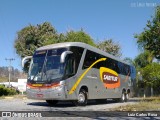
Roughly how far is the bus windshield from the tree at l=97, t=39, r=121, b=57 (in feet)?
123

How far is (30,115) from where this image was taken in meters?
12.0

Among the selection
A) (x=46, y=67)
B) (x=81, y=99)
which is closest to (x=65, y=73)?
(x=46, y=67)

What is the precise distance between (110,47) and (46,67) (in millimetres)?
39369

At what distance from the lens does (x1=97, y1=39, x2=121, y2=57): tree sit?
2199 inches

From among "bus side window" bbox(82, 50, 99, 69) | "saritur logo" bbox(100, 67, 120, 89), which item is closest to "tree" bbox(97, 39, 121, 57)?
"saritur logo" bbox(100, 67, 120, 89)

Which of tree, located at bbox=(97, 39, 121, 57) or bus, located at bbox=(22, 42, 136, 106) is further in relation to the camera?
tree, located at bbox=(97, 39, 121, 57)

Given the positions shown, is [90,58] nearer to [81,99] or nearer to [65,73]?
[81,99]

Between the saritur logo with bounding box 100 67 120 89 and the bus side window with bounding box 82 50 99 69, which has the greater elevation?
the bus side window with bounding box 82 50 99 69

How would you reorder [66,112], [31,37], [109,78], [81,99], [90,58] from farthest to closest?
[31,37], [109,78], [90,58], [81,99], [66,112]

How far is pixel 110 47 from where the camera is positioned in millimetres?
56344

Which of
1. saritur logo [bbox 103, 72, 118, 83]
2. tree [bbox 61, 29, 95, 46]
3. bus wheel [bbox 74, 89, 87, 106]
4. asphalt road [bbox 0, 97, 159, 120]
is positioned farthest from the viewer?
tree [bbox 61, 29, 95, 46]

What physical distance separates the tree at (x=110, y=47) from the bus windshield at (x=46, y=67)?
1480 inches

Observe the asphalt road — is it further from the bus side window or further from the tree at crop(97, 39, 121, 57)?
the tree at crop(97, 39, 121, 57)

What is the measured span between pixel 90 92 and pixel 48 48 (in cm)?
376
